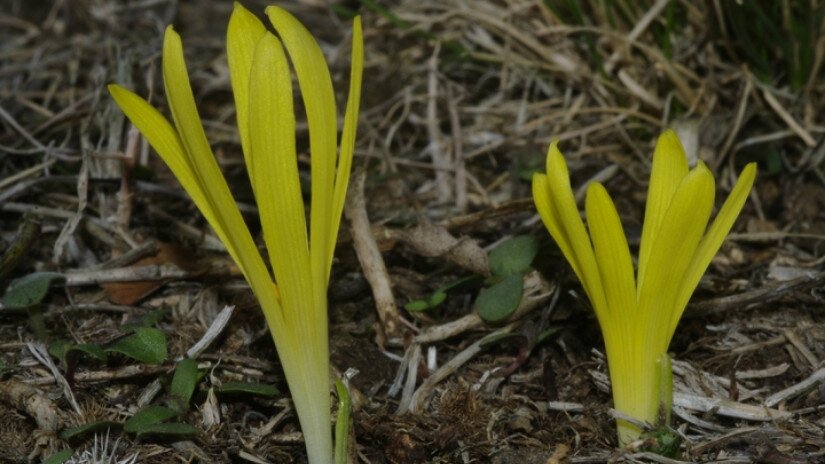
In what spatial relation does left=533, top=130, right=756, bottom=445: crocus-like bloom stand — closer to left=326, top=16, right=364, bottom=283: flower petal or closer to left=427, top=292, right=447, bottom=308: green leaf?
left=326, top=16, right=364, bottom=283: flower petal

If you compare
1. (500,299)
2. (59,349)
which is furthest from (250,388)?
(500,299)

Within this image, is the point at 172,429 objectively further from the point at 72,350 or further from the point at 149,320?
the point at 149,320

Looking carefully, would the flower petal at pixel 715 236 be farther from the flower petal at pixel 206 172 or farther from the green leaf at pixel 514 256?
the flower petal at pixel 206 172

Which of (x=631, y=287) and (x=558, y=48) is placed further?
(x=558, y=48)

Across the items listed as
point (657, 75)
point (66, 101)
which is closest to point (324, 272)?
point (657, 75)

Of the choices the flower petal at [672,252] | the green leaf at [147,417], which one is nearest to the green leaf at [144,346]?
the green leaf at [147,417]

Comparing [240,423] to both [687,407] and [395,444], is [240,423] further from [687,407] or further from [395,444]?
[687,407]
